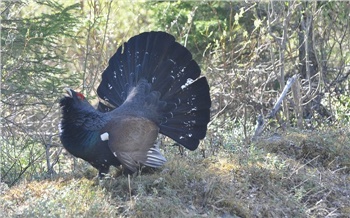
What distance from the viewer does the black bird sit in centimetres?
731

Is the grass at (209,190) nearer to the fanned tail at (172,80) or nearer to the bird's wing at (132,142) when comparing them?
Result: the bird's wing at (132,142)

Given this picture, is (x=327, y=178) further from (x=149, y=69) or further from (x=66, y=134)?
(x=66, y=134)

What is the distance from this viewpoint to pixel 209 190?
7098mm

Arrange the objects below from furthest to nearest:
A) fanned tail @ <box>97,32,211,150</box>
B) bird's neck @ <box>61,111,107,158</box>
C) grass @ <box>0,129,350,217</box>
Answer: fanned tail @ <box>97,32,211,150</box>, bird's neck @ <box>61,111,107,158</box>, grass @ <box>0,129,350,217</box>

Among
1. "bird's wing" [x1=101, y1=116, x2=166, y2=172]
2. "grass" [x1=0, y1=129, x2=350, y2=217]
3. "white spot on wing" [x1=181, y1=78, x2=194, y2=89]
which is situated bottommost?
"grass" [x1=0, y1=129, x2=350, y2=217]

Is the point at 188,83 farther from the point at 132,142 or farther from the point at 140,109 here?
the point at 132,142

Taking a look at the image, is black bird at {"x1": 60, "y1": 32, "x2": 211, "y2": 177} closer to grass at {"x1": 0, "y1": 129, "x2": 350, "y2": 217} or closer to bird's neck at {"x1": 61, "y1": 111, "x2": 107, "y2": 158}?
bird's neck at {"x1": 61, "y1": 111, "x2": 107, "y2": 158}

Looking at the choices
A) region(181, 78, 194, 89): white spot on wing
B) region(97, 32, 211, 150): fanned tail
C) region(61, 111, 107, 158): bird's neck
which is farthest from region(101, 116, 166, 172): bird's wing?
region(181, 78, 194, 89): white spot on wing

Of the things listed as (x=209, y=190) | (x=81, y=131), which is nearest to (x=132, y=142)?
(x=81, y=131)

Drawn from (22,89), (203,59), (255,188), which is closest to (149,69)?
(255,188)

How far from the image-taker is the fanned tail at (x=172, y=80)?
8.13 metres

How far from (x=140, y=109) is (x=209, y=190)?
1498 millimetres

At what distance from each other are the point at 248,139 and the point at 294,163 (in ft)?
3.31

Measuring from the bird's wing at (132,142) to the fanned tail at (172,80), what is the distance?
0.50 m
